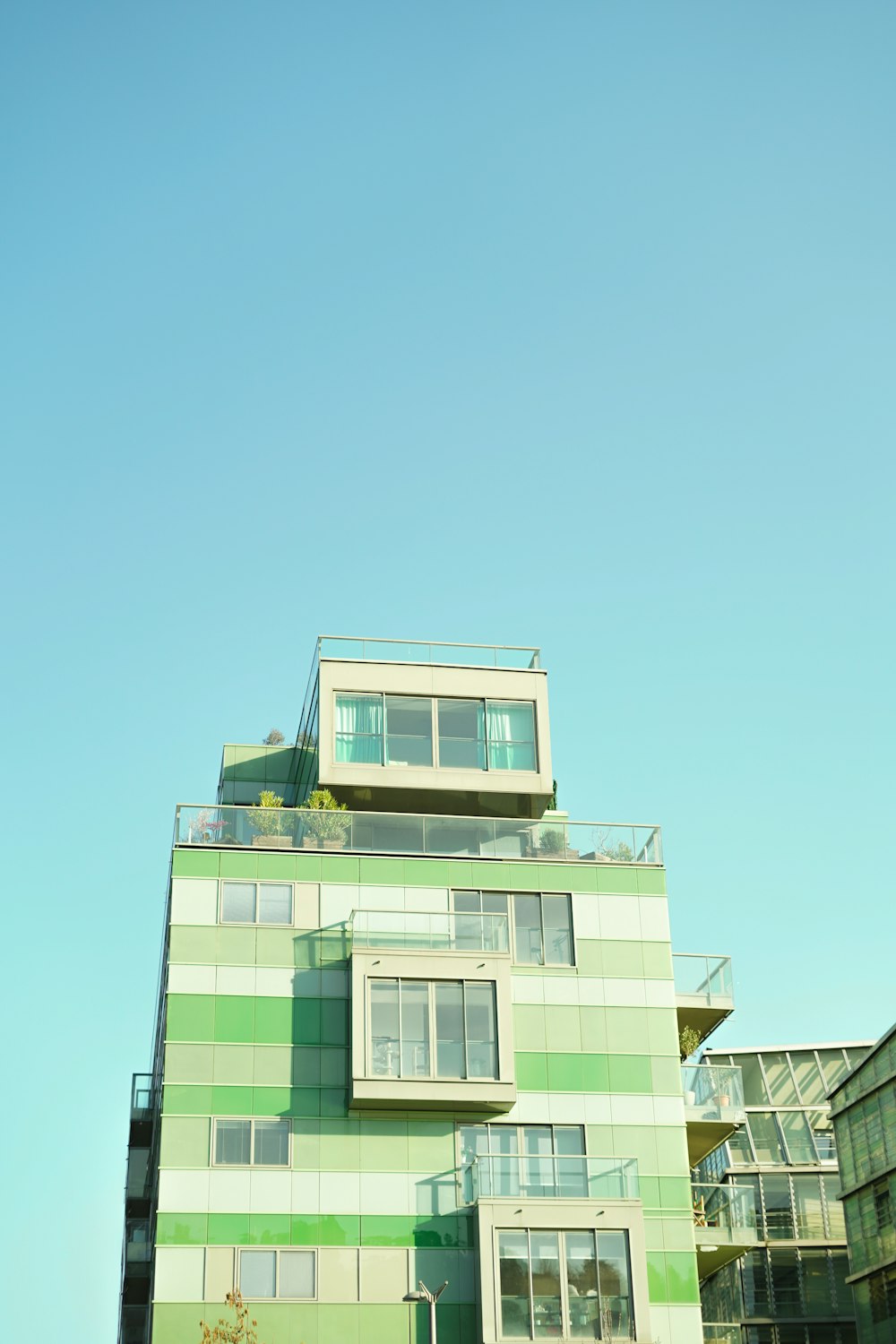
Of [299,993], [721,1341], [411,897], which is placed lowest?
[721,1341]

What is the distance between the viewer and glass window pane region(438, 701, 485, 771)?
41750mm

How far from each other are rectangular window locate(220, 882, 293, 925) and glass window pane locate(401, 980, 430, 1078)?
334 centimetres

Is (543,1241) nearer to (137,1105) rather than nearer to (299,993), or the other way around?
(299,993)

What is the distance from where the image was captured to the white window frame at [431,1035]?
35656 mm

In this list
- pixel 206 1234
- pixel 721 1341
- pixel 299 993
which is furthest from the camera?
pixel 721 1341

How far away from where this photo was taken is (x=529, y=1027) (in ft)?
123

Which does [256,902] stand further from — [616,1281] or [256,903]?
[616,1281]

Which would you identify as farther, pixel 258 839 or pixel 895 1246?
pixel 895 1246

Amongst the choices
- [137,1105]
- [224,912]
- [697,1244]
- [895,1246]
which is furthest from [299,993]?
[895,1246]

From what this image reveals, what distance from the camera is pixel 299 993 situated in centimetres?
3694

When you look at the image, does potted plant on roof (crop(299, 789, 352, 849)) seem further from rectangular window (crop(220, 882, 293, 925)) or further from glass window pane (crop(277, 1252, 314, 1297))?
glass window pane (crop(277, 1252, 314, 1297))

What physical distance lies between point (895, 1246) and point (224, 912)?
23.6m

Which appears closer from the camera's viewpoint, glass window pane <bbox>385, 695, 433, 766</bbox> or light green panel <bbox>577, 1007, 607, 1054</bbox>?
light green panel <bbox>577, 1007, 607, 1054</bbox>

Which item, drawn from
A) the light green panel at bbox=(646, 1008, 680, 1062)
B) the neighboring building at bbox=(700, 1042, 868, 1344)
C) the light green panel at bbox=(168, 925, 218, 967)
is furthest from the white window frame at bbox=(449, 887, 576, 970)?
the neighboring building at bbox=(700, 1042, 868, 1344)
